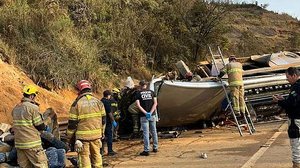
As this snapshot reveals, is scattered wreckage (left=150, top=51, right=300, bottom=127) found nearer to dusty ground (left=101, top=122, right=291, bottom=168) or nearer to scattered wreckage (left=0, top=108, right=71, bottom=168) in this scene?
dusty ground (left=101, top=122, right=291, bottom=168)

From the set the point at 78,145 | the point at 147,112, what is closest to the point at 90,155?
the point at 78,145

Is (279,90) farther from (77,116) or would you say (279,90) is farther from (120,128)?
(77,116)

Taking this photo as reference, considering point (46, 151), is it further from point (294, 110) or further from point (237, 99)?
point (237, 99)

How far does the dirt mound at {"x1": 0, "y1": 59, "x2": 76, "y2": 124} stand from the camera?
42.6 ft

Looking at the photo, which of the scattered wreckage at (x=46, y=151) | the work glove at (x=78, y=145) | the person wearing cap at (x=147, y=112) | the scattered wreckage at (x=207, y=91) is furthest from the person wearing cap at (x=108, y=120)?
the work glove at (x=78, y=145)

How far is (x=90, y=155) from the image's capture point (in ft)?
25.2

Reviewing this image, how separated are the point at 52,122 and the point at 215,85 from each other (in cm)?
538

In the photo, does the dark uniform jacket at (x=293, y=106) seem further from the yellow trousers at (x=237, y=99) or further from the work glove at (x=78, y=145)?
the yellow trousers at (x=237, y=99)

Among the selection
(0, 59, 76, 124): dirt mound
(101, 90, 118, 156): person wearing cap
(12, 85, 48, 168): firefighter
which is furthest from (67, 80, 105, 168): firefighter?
(0, 59, 76, 124): dirt mound

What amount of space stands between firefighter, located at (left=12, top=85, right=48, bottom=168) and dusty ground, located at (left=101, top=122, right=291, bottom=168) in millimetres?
2479

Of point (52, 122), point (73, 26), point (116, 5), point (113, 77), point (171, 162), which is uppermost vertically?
point (116, 5)

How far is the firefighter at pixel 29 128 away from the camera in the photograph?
7215 mm

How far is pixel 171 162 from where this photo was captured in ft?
31.2

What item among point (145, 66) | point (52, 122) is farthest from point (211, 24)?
point (52, 122)
